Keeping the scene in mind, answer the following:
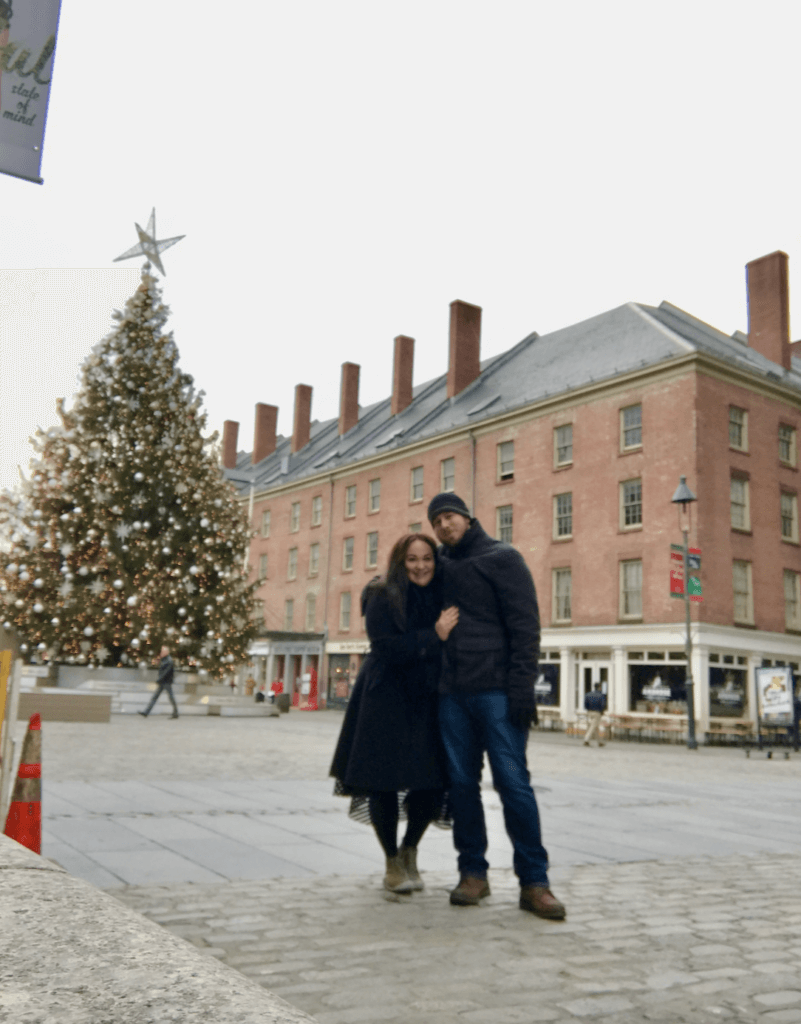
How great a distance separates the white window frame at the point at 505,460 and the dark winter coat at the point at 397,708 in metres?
30.1

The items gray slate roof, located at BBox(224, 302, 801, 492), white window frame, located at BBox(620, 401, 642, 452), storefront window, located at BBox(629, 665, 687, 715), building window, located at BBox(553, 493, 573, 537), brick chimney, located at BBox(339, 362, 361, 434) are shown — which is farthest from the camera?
brick chimney, located at BBox(339, 362, 361, 434)

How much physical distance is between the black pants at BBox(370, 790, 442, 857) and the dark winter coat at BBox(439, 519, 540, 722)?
642 mm

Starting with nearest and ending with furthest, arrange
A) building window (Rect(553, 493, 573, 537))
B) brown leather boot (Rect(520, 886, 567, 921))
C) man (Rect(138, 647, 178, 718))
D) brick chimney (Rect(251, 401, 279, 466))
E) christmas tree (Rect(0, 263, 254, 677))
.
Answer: brown leather boot (Rect(520, 886, 567, 921)) → man (Rect(138, 647, 178, 718)) → christmas tree (Rect(0, 263, 254, 677)) → building window (Rect(553, 493, 573, 537)) → brick chimney (Rect(251, 401, 279, 466))

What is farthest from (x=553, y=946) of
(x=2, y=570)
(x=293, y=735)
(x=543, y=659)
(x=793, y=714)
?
(x=543, y=659)

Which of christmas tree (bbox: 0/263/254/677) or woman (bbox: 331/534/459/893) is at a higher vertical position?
christmas tree (bbox: 0/263/254/677)

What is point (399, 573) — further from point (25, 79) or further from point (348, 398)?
point (348, 398)

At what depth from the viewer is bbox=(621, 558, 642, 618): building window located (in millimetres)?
28750

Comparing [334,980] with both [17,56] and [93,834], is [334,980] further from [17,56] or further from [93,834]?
[17,56]

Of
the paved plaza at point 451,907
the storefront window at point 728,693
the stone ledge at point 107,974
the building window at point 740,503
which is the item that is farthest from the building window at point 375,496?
the stone ledge at point 107,974

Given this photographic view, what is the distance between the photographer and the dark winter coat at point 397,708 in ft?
15.1

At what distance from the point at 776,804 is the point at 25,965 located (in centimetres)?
980

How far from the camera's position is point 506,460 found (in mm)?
34969

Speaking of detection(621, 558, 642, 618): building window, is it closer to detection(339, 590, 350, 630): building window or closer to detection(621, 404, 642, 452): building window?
detection(621, 404, 642, 452): building window

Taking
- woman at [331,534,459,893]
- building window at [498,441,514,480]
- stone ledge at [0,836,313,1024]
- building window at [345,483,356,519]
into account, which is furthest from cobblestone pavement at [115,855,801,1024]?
building window at [345,483,356,519]
